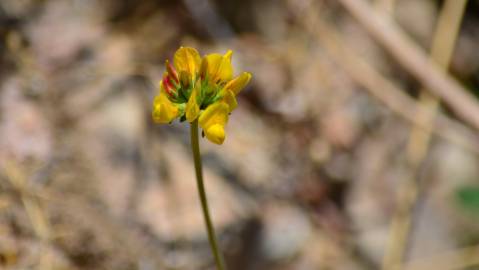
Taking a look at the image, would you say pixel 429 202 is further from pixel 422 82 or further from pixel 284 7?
pixel 284 7

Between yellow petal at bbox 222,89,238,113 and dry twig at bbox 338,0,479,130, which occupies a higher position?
dry twig at bbox 338,0,479,130

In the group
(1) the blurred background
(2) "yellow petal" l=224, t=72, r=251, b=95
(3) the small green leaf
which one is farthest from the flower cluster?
(3) the small green leaf

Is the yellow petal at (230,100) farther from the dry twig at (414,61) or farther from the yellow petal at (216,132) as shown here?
the dry twig at (414,61)

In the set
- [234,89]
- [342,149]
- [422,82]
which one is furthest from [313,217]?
[234,89]

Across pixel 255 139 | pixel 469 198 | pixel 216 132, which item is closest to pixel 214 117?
pixel 216 132

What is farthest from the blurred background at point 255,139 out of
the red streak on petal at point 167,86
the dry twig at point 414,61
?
the red streak on petal at point 167,86

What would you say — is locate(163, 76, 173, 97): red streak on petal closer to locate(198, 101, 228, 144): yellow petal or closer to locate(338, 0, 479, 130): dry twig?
locate(198, 101, 228, 144): yellow petal

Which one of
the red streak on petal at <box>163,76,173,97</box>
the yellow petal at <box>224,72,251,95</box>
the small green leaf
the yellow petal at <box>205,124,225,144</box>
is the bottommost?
the yellow petal at <box>205,124,225,144</box>

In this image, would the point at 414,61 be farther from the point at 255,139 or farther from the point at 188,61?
the point at 188,61
